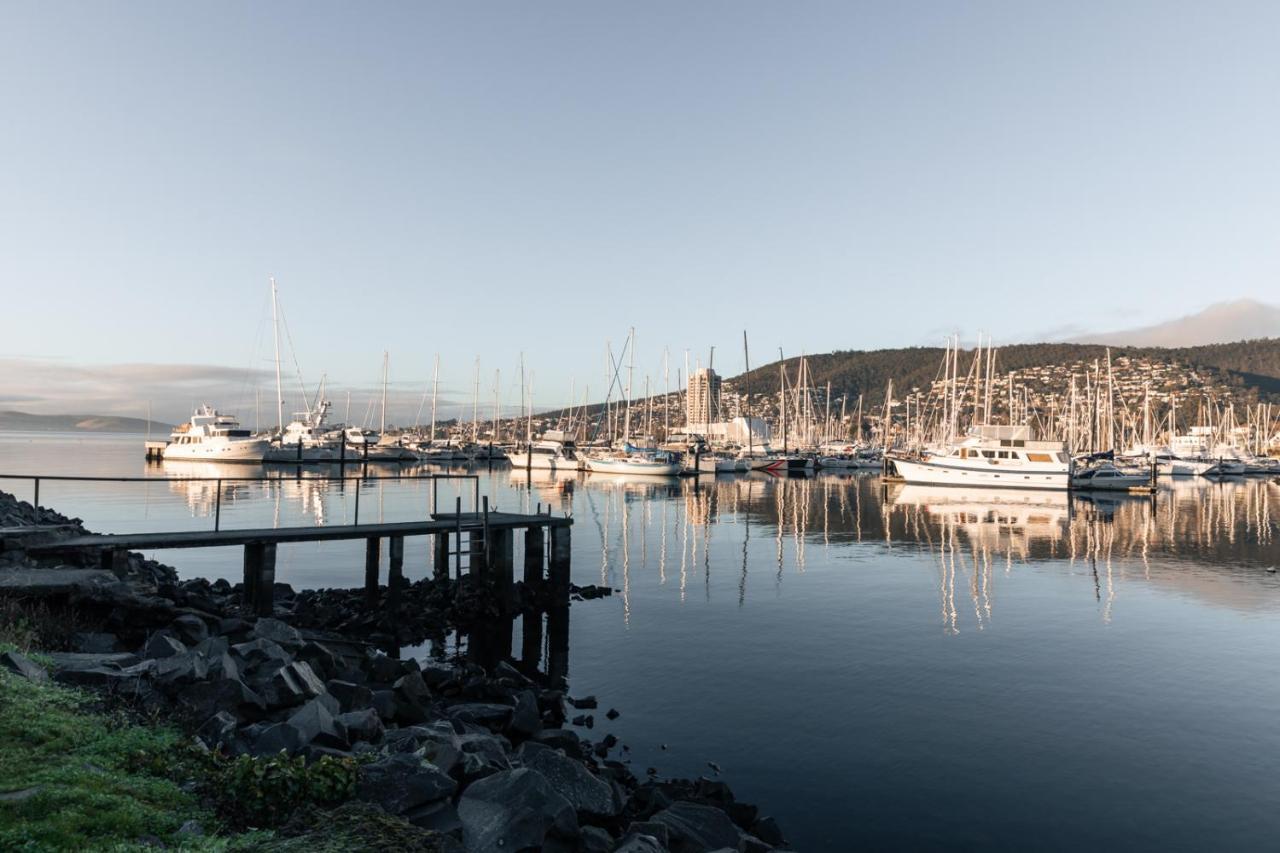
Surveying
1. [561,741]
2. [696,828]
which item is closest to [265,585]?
[561,741]

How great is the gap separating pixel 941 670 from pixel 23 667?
19441 millimetres

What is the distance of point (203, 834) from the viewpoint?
301 inches

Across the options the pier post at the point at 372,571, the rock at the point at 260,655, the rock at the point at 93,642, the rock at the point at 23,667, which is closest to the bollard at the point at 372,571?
the pier post at the point at 372,571

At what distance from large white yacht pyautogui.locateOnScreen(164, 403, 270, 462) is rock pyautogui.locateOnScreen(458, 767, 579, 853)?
12786cm

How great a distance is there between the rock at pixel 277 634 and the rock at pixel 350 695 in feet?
10.4

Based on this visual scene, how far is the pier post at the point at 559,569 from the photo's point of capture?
28.4m

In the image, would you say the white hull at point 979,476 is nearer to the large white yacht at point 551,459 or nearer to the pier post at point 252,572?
the large white yacht at point 551,459

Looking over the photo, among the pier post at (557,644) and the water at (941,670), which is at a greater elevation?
the water at (941,670)

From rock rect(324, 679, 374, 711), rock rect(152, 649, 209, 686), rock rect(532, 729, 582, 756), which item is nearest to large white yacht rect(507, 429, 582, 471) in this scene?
rock rect(532, 729, 582, 756)

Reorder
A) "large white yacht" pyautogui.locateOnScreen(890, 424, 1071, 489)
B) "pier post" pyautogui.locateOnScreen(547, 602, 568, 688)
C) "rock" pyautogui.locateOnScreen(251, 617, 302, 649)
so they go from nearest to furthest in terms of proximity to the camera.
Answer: "rock" pyautogui.locateOnScreen(251, 617, 302, 649), "pier post" pyautogui.locateOnScreen(547, 602, 568, 688), "large white yacht" pyautogui.locateOnScreen(890, 424, 1071, 489)

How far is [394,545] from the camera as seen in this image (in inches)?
1003

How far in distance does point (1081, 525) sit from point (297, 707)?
184 feet

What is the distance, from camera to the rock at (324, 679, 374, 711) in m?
13.4

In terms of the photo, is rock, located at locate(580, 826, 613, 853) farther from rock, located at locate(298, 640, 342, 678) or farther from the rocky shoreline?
rock, located at locate(298, 640, 342, 678)
